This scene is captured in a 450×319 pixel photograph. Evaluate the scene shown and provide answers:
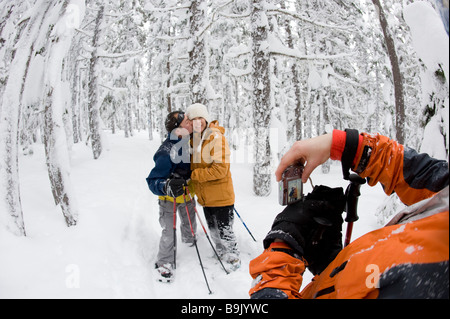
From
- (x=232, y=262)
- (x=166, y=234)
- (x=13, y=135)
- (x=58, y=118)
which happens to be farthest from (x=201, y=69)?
(x=232, y=262)

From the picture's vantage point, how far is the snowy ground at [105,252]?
11.1 ft

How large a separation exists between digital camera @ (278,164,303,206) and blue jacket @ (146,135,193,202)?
10.6ft

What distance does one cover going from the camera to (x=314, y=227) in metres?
1.27

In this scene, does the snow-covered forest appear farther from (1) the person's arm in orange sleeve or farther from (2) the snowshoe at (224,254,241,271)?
(2) the snowshoe at (224,254,241,271)

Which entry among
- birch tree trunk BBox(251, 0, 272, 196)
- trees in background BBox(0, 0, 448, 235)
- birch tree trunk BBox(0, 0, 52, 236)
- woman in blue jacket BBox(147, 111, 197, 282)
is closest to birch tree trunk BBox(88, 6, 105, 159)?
trees in background BBox(0, 0, 448, 235)

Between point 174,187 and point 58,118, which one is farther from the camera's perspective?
point 58,118

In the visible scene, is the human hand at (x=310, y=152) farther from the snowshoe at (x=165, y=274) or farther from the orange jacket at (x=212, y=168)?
the snowshoe at (x=165, y=274)

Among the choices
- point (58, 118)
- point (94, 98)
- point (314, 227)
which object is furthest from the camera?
point (94, 98)

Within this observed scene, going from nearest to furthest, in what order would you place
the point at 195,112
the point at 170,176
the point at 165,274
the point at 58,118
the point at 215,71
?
the point at 165,274 < the point at 195,112 < the point at 170,176 < the point at 58,118 < the point at 215,71

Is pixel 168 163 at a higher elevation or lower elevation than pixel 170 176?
higher

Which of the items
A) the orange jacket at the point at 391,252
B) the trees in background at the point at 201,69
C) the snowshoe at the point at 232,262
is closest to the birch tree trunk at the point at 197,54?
the trees in background at the point at 201,69

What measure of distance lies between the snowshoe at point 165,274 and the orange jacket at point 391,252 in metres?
3.63

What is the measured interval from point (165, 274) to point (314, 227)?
3.81 m

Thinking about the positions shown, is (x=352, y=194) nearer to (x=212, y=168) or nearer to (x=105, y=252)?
(x=212, y=168)
